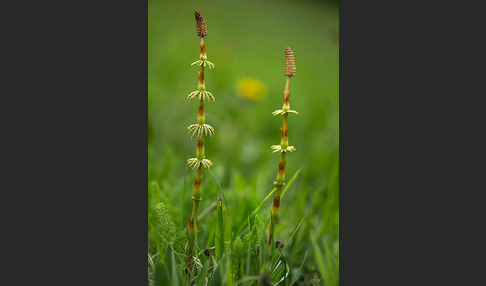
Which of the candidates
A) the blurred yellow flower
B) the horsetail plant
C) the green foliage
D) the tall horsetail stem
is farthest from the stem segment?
the blurred yellow flower

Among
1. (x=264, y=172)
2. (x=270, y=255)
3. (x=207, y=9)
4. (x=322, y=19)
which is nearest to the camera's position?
(x=270, y=255)

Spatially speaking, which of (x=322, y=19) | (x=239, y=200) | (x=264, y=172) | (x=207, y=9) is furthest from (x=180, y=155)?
(x=322, y=19)

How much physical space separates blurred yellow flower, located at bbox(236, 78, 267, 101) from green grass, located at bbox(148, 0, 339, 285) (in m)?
0.06

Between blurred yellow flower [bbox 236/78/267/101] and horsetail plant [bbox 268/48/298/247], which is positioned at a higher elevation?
blurred yellow flower [bbox 236/78/267/101]

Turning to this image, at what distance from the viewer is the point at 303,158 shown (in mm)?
3107

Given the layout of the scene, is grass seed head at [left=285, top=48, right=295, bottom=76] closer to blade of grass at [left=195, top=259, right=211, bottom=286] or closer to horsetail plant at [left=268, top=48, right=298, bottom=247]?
horsetail plant at [left=268, top=48, right=298, bottom=247]

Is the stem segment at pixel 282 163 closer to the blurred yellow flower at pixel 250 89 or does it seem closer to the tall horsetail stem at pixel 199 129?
the tall horsetail stem at pixel 199 129

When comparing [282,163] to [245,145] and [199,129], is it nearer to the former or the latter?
[199,129]

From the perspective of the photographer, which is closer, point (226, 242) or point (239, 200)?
point (226, 242)

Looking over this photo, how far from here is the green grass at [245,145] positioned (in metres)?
1.76

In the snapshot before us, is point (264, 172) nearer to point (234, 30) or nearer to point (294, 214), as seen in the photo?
point (294, 214)

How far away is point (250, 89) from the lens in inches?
137

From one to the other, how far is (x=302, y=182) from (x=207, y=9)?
4.07 feet

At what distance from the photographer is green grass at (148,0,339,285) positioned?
1.76 meters
